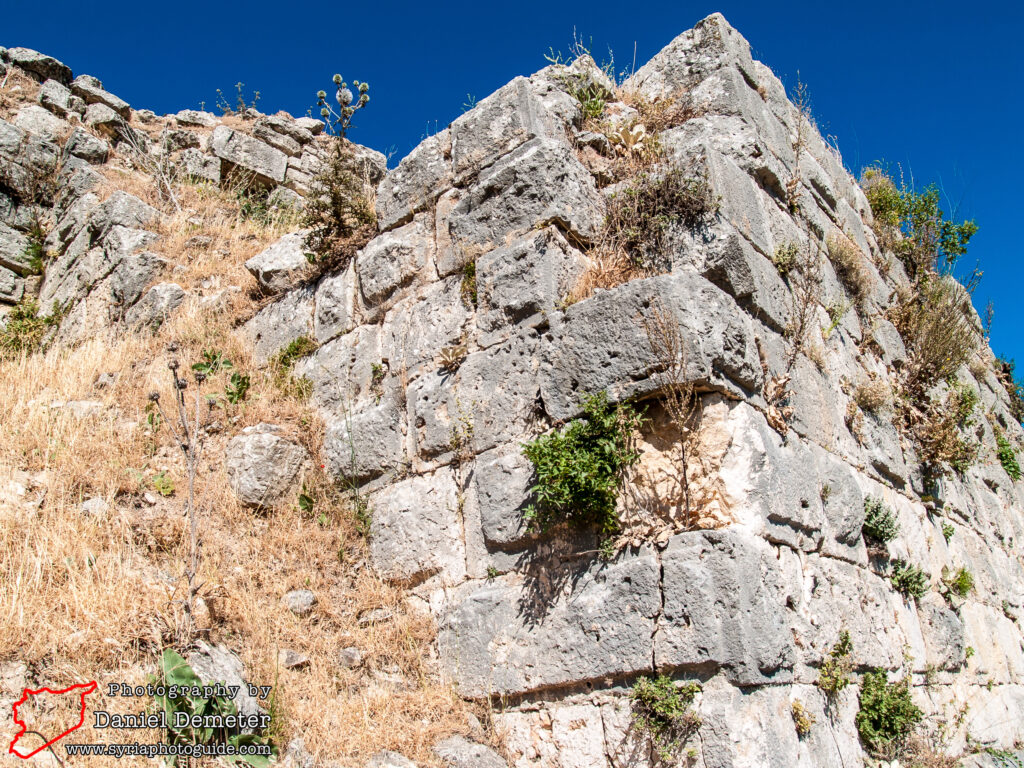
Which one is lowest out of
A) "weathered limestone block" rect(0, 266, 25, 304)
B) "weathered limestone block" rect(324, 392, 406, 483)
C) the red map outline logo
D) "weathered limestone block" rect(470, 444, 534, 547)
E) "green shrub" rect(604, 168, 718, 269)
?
the red map outline logo

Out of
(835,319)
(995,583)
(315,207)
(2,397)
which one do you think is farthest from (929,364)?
(2,397)

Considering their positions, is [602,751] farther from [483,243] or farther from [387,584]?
[483,243]

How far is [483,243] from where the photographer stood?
182 inches

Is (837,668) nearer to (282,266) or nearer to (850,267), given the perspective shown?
(850,267)

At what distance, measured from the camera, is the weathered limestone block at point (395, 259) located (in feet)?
16.6

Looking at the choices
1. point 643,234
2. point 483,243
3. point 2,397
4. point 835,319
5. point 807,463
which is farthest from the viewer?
point 2,397

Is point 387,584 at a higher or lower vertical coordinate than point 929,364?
lower

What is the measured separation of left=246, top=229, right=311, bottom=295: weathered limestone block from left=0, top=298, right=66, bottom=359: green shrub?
7.37 ft

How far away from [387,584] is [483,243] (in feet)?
6.53

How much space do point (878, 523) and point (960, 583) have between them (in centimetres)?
111

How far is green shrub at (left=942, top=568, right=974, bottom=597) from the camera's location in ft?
16.2

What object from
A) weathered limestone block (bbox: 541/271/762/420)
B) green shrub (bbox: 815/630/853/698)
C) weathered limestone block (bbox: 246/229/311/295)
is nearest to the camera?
green shrub (bbox: 815/630/853/698)

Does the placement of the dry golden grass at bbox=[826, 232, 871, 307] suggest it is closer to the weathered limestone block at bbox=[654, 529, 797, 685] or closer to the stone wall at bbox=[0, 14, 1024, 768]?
the stone wall at bbox=[0, 14, 1024, 768]

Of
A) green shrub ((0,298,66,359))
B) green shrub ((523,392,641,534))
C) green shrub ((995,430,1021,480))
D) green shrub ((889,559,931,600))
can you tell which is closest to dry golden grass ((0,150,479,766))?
green shrub ((523,392,641,534))
